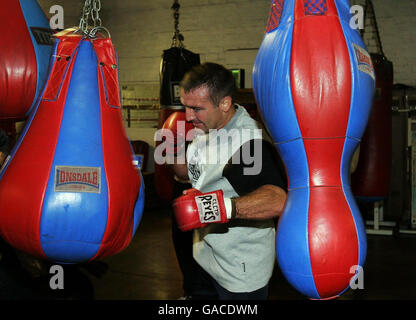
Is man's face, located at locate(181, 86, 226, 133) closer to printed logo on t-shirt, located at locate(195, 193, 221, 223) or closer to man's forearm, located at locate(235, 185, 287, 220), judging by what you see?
man's forearm, located at locate(235, 185, 287, 220)

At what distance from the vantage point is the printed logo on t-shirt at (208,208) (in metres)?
1.26

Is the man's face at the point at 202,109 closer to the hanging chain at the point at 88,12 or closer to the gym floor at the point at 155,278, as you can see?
the hanging chain at the point at 88,12

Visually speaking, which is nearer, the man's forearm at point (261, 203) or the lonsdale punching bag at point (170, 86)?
the man's forearm at point (261, 203)

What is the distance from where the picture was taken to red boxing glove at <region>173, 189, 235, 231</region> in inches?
49.6

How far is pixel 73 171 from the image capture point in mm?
1202

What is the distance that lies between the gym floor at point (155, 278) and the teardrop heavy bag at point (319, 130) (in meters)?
1.36

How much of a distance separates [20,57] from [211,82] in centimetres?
71

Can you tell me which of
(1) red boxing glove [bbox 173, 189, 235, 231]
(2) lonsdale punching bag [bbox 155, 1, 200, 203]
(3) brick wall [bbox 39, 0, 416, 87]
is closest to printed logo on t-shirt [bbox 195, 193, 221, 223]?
(1) red boxing glove [bbox 173, 189, 235, 231]

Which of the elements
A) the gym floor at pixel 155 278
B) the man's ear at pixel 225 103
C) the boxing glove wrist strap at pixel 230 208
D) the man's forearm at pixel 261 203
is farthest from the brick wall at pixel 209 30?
the boxing glove wrist strap at pixel 230 208

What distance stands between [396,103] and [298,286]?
17.8ft

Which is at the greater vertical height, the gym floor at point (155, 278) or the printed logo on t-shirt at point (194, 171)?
the printed logo on t-shirt at point (194, 171)

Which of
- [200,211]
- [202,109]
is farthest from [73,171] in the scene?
[202,109]

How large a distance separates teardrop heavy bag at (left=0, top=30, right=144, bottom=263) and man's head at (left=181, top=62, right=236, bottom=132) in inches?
18.6

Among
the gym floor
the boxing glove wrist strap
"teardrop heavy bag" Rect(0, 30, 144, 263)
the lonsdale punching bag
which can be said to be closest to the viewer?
"teardrop heavy bag" Rect(0, 30, 144, 263)
